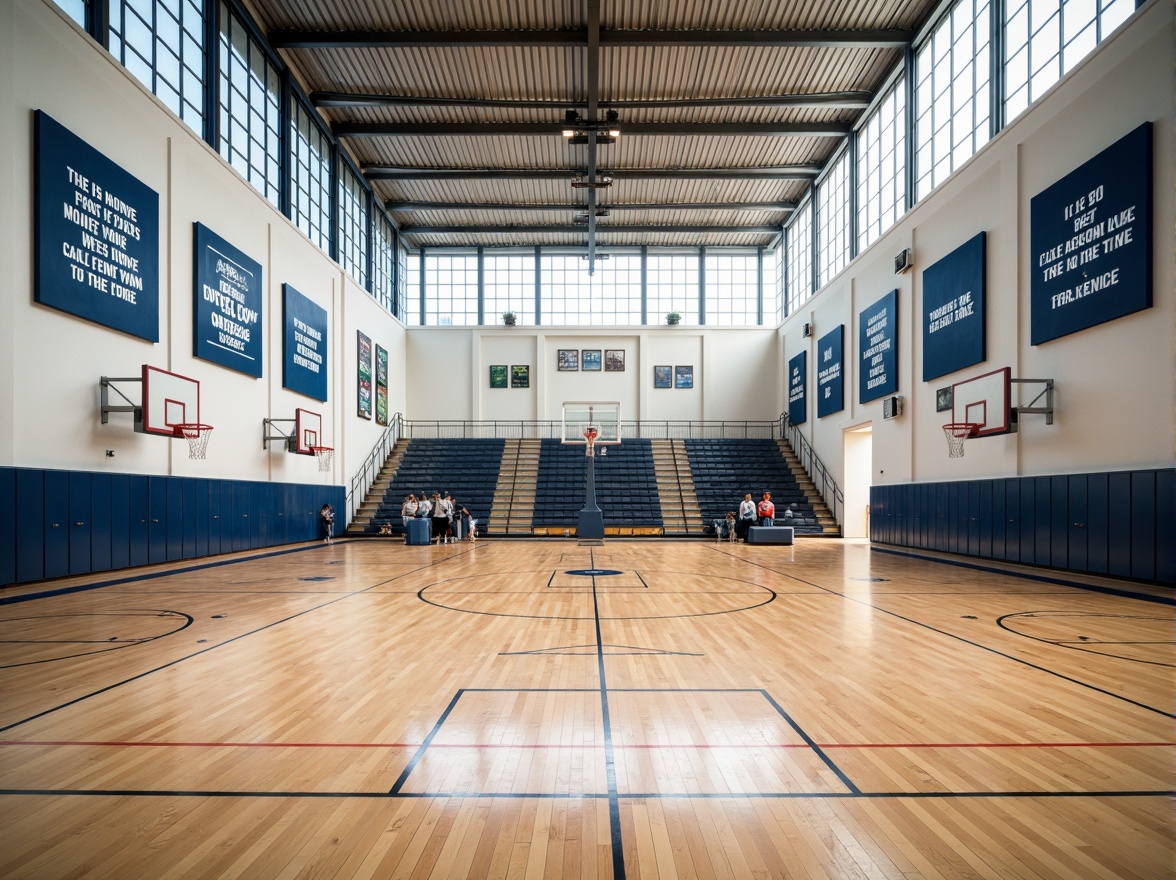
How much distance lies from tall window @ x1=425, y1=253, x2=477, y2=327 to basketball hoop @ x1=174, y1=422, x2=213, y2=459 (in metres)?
14.6

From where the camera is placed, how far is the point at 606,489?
840 inches

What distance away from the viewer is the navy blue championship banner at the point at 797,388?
22078 mm

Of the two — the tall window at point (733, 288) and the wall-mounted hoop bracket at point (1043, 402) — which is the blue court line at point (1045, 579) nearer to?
the wall-mounted hoop bracket at point (1043, 402)

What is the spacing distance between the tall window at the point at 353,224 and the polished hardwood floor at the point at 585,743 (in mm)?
14961

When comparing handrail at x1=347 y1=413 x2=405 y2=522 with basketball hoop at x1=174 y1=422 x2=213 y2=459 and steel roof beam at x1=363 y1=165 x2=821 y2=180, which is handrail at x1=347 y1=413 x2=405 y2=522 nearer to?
basketball hoop at x1=174 y1=422 x2=213 y2=459

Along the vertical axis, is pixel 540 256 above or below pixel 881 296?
above

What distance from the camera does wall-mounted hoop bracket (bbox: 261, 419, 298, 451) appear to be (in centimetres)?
1446

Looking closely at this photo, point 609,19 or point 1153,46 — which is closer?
point 1153,46

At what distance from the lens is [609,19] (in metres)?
14.4

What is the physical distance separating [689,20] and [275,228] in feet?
33.6

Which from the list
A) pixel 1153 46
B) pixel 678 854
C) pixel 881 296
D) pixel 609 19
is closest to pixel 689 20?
pixel 609 19

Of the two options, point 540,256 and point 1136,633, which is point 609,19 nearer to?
point 540,256

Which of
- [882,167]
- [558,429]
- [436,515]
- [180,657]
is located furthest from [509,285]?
[180,657]

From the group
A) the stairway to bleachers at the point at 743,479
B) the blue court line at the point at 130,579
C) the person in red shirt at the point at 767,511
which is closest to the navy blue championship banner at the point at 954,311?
the person in red shirt at the point at 767,511
